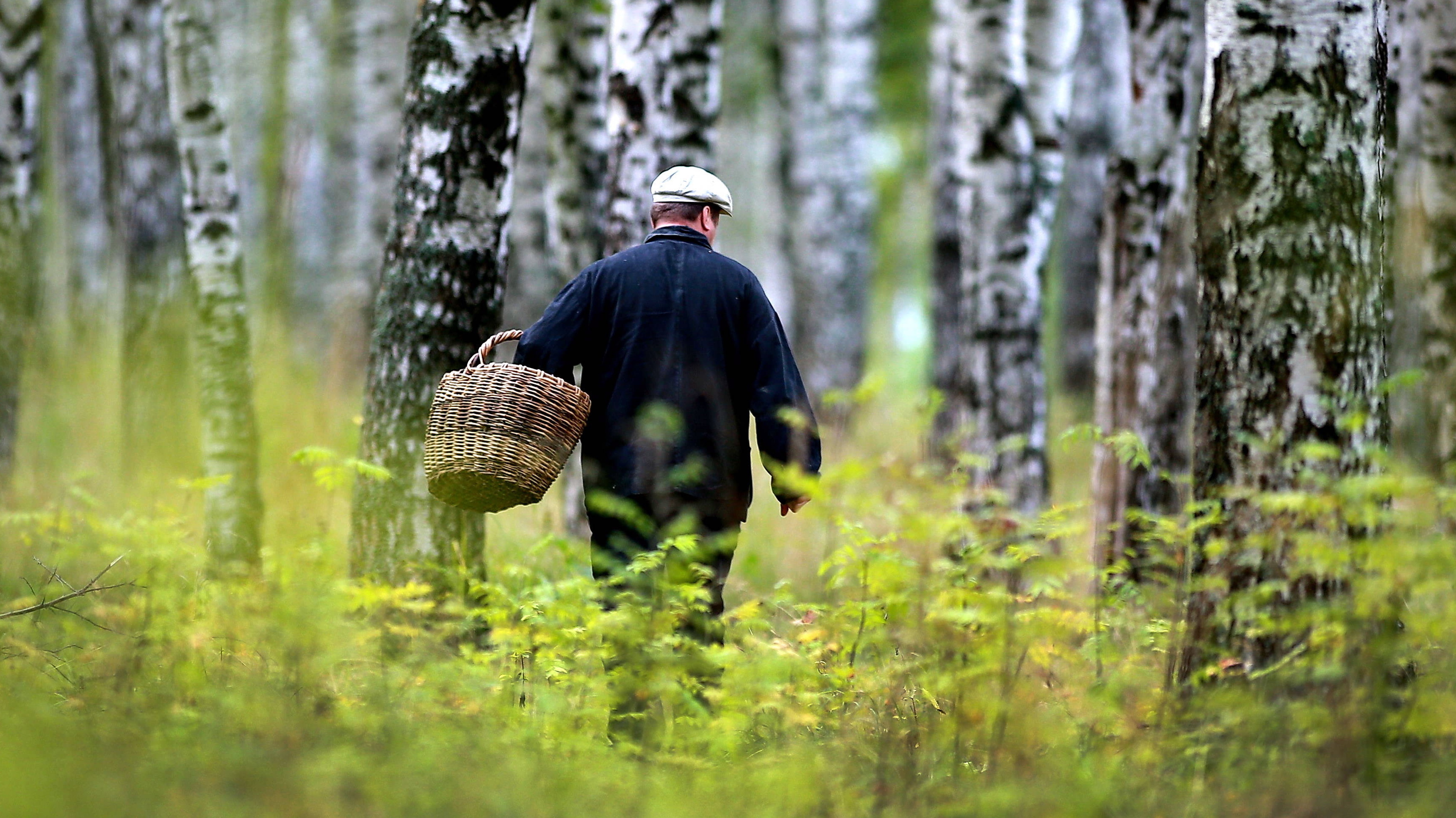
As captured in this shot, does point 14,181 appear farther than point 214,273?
Yes

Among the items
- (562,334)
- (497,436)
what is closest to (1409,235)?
(562,334)

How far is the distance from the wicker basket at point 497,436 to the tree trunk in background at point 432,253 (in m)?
0.91

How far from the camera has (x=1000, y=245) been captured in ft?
27.0

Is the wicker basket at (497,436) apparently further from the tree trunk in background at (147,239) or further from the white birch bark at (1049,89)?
the tree trunk in background at (147,239)

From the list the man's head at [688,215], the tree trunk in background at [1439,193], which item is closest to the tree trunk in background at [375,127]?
the man's head at [688,215]

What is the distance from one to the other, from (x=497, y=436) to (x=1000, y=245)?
476 cm

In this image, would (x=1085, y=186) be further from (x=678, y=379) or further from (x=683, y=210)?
(x=678, y=379)

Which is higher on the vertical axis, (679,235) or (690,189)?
(690,189)

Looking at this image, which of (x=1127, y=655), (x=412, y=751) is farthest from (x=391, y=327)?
(x=1127, y=655)

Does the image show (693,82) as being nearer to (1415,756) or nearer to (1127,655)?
(1127,655)

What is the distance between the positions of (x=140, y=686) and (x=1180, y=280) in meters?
5.95

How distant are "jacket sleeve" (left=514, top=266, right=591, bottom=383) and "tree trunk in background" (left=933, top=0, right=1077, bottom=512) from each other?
3789 millimetres

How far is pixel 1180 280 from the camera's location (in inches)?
288

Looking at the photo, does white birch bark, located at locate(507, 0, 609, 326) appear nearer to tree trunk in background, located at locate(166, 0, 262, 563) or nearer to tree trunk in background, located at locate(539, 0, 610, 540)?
tree trunk in background, located at locate(539, 0, 610, 540)
